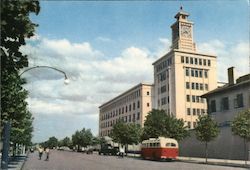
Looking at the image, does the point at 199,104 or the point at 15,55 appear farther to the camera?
the point at 199,104

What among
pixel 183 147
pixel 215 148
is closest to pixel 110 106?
pixel 183 147

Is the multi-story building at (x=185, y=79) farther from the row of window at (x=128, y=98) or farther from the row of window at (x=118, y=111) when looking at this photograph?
the row of window at (x=118, y=111)

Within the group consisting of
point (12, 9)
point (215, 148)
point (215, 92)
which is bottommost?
point (215, 148)

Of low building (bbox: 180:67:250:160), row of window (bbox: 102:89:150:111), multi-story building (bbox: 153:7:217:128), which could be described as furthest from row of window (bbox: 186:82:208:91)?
low building (bbox: 180:67:250:160)

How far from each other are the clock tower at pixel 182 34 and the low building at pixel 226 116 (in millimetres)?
39864

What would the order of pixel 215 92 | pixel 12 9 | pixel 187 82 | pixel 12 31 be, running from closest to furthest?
pixel 12 9 < pixel 12 31 < pixel 215 92 < pixel 187 82

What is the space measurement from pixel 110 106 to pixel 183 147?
87.3m

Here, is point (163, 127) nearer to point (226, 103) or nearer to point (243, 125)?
point (226, 103)

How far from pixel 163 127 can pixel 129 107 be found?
215ft

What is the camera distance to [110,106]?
14462 centimetres

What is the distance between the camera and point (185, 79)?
89000 millimetres

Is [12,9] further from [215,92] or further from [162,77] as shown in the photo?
[162,77]

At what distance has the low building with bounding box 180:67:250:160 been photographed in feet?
148

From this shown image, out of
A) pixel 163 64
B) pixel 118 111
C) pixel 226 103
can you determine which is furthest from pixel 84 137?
pixel 226 103
